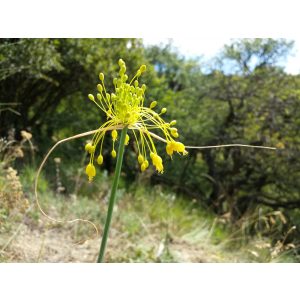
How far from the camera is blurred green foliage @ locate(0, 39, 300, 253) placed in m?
3.66

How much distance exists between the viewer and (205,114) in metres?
4.92

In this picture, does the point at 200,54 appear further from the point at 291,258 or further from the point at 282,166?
the point at 291,258

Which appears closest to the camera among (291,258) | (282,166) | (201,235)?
(291,258)

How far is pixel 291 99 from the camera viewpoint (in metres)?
4.27

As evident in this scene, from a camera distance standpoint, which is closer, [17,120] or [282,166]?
[17,120]

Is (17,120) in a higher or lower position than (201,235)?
higher

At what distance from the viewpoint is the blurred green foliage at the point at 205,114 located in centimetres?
366
